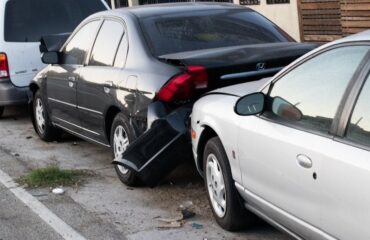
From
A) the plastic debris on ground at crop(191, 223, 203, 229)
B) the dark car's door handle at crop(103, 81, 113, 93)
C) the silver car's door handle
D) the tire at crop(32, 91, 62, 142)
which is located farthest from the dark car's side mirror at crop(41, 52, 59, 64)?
the silver car's door handle

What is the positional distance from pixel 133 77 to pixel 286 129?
8.19 feet

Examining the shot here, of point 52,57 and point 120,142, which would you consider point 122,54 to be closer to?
point 120,142

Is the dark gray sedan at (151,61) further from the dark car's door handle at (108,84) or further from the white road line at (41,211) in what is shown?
the white road line at (41,211)

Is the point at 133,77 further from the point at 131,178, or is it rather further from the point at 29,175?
the point at 29,175

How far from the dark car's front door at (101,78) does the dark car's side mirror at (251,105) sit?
2405 millimetres

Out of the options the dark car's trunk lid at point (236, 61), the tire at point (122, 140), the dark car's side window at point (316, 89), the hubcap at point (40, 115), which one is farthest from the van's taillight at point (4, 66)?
the dark car's side window at point (316, 89)

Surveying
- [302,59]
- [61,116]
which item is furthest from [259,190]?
[61,116]

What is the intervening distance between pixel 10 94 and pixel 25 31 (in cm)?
108

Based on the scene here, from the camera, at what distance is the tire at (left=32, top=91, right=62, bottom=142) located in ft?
29.6

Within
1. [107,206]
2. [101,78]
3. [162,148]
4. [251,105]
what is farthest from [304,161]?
[101,78]

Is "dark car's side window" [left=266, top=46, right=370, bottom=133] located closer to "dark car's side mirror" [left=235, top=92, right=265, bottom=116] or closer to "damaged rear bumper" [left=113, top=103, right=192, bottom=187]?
"dark car's side mirror" [left=235, top=92, right=265, bottom=116]

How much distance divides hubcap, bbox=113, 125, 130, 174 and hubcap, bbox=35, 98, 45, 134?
8.27 feet

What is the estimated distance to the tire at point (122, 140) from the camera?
6535 mm

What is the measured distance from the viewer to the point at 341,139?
12.1 feet
